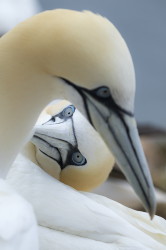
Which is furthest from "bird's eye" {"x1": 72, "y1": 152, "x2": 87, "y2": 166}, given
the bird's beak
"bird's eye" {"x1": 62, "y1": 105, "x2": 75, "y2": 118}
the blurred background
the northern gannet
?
the blurred background

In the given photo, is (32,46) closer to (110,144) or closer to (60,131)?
(110,144)

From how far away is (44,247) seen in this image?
6.71ft

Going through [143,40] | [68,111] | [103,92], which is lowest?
[143,40]

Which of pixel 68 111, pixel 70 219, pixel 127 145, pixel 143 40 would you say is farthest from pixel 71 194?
pixel 143 40

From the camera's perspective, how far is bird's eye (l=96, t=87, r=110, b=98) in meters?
1.55

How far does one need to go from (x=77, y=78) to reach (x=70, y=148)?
798mm

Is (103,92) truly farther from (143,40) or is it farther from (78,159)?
(143,40)

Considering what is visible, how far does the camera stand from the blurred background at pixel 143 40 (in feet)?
13.6

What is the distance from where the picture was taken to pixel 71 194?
2.21 m

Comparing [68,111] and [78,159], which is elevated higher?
[68,111]

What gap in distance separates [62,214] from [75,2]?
306cm

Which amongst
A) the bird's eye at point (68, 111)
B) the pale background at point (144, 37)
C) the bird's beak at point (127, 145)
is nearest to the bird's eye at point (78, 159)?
the bird's eye at point (68, 111)

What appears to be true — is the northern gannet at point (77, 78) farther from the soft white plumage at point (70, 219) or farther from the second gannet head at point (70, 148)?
the second gannet head at point (70, 148)

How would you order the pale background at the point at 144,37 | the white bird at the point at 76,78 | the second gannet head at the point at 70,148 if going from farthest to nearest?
1. the pale background at the point at 144,37
2. the second gannet head at the point at 70,148
3. the white bird at the point at 76,78
